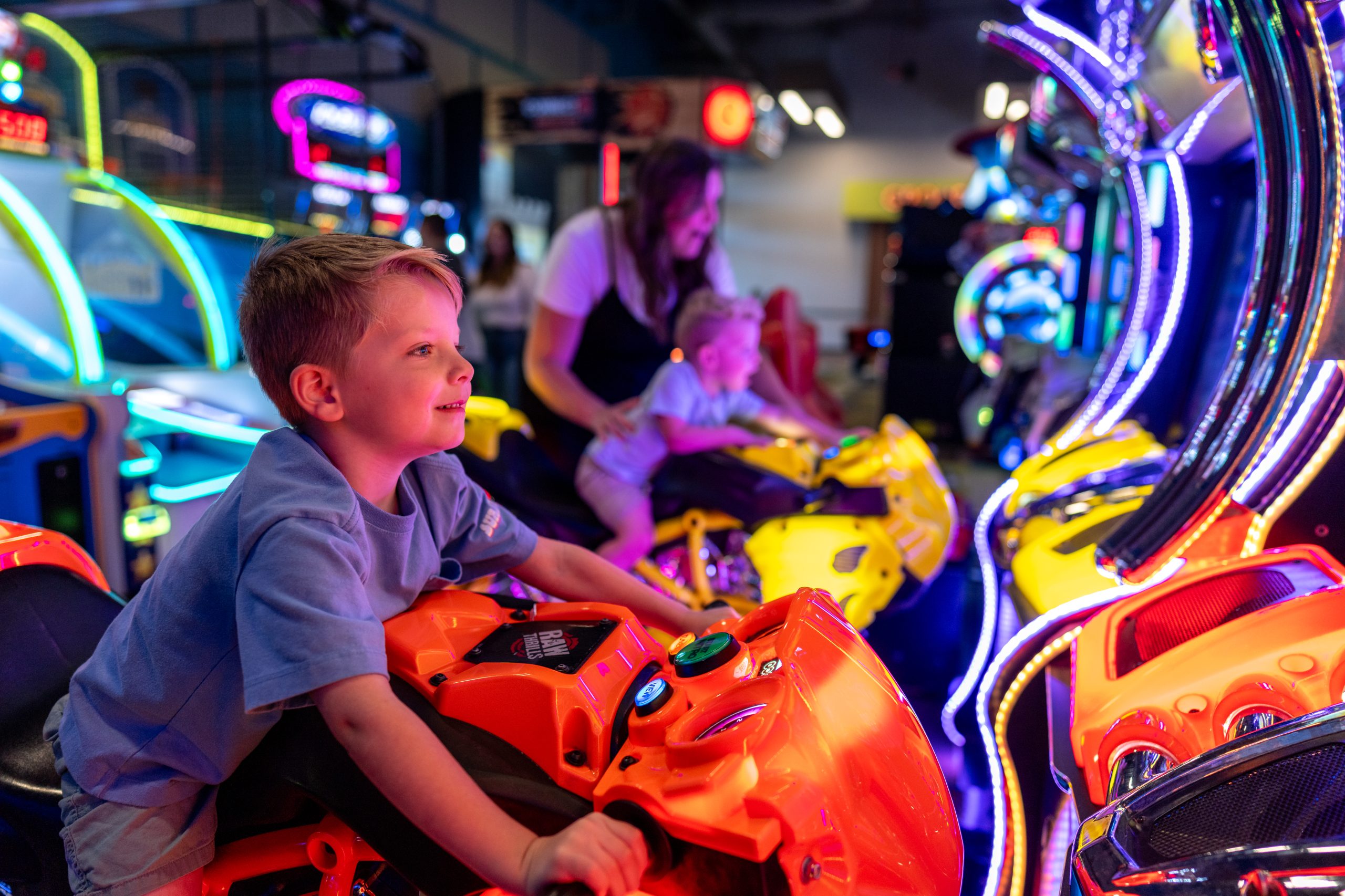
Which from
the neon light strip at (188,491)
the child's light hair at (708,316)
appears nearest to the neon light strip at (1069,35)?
the child's light hair at (708,316)

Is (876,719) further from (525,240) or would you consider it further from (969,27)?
(969,27)

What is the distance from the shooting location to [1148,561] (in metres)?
1.10

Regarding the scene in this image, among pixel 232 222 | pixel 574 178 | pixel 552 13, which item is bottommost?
pixel 232 222

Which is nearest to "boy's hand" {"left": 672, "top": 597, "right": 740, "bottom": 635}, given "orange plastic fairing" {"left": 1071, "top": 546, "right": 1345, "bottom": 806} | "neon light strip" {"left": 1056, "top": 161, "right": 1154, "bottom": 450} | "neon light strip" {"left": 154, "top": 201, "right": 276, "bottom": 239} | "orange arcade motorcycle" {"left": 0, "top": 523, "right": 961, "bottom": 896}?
"orange arcade motorcycle" {"left": 0, "top": 523, "right": 961, "bottom": 896}

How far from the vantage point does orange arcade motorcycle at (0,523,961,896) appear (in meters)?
0.76

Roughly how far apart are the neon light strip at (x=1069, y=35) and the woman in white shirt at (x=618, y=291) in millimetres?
802

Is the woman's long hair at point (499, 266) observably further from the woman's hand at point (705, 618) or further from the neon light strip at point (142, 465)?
the woman's hand at point (705, 618)

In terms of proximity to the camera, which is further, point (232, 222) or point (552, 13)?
point (552, 13)

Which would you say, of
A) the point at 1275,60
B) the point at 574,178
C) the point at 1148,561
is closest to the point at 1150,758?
the point at 1148,561

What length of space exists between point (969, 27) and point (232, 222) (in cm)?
1154

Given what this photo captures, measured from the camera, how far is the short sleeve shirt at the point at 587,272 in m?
2.34

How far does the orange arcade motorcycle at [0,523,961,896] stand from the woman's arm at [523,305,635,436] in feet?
3.97

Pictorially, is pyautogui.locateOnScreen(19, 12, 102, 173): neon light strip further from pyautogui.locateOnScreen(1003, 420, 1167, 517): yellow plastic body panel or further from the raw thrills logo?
pyautogui.locateOnScreen(1003, 420, 1167, 517): yellow plastic body panel

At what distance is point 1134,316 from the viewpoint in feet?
7.16
